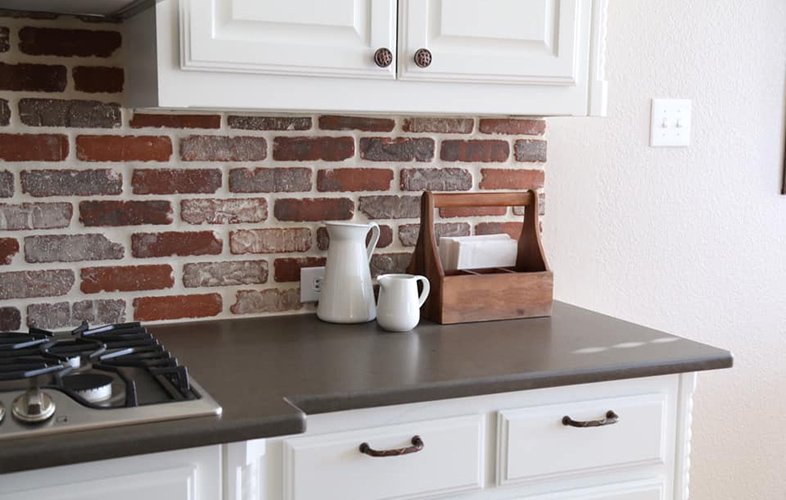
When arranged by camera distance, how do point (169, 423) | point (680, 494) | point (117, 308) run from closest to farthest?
point (169, 423) → point (680, 494) → point (117, 308)

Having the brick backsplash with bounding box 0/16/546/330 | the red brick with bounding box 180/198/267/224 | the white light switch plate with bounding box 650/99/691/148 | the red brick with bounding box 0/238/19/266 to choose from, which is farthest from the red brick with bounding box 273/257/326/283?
the white light switch plate with bounding box 650/99/691/148

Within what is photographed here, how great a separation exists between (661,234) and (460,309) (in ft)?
2.60

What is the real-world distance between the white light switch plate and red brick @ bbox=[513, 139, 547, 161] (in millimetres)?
365

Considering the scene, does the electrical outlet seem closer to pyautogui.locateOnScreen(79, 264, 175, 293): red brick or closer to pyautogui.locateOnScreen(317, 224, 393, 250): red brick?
pyautogui.locateOnScreen(317, 224, 393, 250): red brick

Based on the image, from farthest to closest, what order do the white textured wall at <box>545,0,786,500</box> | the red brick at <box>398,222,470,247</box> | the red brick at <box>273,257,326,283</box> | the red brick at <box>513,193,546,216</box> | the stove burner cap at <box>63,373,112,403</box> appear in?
the white textured wall at <box>545,0,786,500</box>
the red brick at <box>513,193,546,216</box>
the red brick at <box>398,222,470,247</box>
the red brick at <box>273,257,326,283</box>
the stove burner cap at <box>63,373,112,403</box>

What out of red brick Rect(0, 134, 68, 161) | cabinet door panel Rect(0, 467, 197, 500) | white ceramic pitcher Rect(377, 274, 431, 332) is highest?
red brick Rect(0, 134, 68, 161)

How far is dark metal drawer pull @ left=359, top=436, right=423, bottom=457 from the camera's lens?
1.54 metres

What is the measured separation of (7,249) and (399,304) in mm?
798

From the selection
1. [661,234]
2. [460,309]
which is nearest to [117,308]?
[460,309]

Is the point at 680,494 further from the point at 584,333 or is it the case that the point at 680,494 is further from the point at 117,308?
the point at 117,308

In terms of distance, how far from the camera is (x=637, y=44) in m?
2.41

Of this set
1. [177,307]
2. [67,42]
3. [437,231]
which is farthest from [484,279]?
[67,42]

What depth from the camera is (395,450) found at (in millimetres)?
1560

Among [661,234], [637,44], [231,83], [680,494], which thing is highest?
[637,44]
